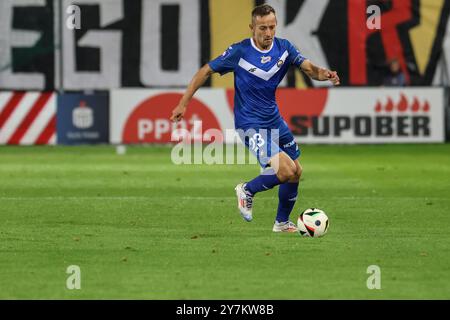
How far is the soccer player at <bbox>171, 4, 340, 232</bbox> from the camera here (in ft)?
44.4

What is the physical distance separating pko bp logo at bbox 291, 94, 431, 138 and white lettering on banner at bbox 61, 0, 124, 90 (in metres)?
4.41

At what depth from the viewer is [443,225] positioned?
46.8ft

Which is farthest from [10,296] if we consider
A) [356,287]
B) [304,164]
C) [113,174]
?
[304,164]

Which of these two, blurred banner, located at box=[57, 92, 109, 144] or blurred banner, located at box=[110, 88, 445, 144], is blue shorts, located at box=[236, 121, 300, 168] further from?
blurred banner, located at box=[57, 92, 109, 144]

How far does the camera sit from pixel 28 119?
93.7ft

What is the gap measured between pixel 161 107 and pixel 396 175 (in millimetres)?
8523

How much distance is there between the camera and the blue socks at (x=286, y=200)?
44.8 feet

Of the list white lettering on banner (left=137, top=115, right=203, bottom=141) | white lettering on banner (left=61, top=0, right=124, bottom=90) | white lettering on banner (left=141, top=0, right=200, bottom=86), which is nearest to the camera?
white lettering on banner (left=137, top=115, right=203, bottom=141)

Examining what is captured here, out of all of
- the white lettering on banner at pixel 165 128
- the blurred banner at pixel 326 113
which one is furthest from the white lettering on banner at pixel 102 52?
the white lettering on banner at pixel 165 128

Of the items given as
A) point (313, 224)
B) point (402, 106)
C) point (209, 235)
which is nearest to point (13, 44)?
point (402, 106)

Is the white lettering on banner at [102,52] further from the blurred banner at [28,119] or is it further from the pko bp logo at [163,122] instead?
the pko bp logo at [163,122]

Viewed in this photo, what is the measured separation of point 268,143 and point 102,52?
16.4 m

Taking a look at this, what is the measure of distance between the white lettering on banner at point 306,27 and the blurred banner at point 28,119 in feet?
18.0

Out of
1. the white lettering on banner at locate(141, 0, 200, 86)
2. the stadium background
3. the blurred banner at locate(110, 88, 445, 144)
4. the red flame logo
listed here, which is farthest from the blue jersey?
the white lettering on banner at locate(141, 0, 200, 86)
